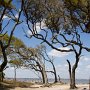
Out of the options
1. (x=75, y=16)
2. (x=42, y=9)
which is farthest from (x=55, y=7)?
(x=75, y=16)

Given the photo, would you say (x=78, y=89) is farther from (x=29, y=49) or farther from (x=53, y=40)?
(x=29, y=49)

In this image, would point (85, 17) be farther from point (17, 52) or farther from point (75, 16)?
point (17, 52)

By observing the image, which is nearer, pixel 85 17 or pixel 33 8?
pixel 85 17

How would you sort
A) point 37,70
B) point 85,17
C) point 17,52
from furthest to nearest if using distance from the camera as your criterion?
1. point 37,70
2. point 17,52
3. point 85,17

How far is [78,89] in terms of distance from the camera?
3509cm

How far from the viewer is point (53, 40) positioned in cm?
3644

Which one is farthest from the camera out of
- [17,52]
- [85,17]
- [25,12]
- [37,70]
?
[37,70]

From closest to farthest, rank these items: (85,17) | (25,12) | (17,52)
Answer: (85,17), (25,12), (17,52)

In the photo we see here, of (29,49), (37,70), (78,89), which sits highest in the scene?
(29,49)

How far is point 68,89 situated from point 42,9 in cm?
922

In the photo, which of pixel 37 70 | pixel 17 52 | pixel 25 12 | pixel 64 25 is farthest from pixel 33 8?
pixel 37 70

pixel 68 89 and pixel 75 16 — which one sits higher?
pixel 75 16

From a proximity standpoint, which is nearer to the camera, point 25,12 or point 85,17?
point 85,17

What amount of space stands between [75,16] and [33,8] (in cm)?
574
